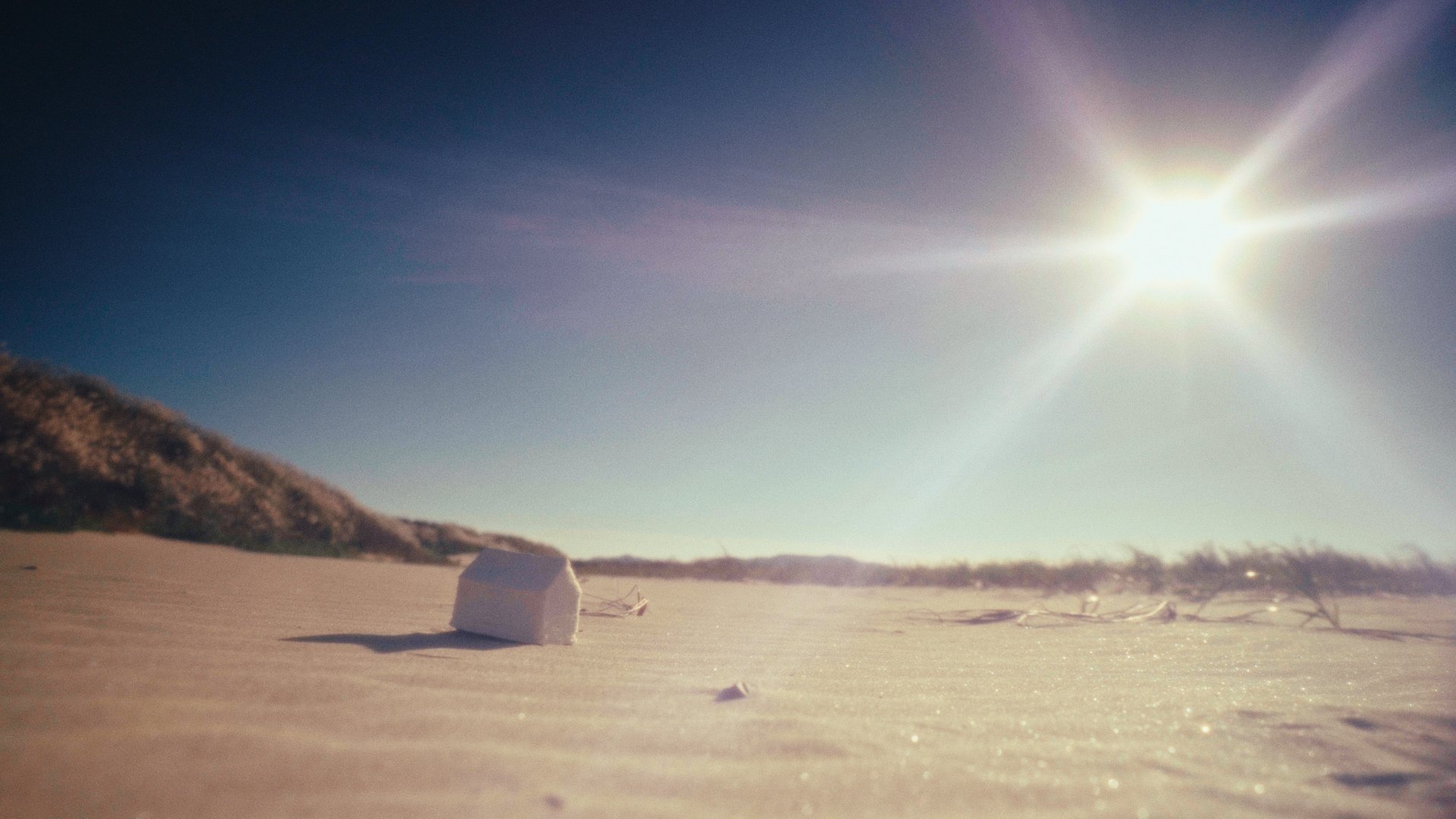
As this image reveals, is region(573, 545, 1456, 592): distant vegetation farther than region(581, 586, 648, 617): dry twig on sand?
Yes

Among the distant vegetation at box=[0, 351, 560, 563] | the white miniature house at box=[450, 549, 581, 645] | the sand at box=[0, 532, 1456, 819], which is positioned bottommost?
the sand at box=[0, 532, 1456, 819]

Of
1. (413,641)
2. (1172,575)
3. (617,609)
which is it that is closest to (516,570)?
(413,641)

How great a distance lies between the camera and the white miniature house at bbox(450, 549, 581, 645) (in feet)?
8.63

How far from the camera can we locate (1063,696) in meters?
2.12

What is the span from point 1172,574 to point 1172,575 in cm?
4

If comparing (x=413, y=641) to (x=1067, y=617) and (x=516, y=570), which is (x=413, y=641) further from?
(x=1067, y=617)

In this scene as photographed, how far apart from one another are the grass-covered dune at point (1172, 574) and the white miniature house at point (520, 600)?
4972 millimetres

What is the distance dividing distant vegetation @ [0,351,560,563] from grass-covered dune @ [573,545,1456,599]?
442cm

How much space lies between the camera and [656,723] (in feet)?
5.35

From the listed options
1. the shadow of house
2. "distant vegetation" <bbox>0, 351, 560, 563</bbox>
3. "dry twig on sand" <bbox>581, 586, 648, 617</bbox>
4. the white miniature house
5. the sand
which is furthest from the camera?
"distant vegetation" <bbox>0, 351, 560, 563</bbox>

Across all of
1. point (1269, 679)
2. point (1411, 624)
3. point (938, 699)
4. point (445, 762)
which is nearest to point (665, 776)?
point (445, 762)

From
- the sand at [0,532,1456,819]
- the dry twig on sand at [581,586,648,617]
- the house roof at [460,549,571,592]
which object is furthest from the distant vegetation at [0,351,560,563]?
the house roof at [460,549,571,592]

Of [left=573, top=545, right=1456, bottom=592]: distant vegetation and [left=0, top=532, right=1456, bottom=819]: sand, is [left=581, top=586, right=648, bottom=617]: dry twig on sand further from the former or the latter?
[left=573, top=545, right=1456, bottom=592]: distant vegetation

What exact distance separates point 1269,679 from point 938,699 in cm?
137
